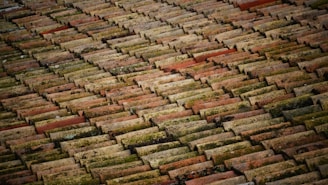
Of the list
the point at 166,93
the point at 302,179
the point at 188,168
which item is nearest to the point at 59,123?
the point at 166,93

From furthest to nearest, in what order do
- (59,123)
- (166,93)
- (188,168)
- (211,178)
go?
1. (166,93)
2. (59,123)
3. (188,168)
4. (211,178)

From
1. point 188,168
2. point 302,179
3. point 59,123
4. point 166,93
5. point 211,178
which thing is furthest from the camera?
point 166,93

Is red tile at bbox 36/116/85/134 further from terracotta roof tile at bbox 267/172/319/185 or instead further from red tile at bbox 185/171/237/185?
terracotta roof tile at bbox 267/172/319/185

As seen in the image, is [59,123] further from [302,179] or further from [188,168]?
[302,179]

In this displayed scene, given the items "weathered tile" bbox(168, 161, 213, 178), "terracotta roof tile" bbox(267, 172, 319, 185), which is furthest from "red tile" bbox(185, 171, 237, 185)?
"terracotta roof tile" bbox(267, 172, 319, 185)

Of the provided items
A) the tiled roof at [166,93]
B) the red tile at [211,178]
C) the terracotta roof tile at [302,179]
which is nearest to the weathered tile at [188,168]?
the tiled roof at [166,93]

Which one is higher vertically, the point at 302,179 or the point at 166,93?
the point at 166,93

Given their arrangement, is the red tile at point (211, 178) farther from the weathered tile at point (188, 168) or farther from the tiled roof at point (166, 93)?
the weathered tile at point (188, 168)

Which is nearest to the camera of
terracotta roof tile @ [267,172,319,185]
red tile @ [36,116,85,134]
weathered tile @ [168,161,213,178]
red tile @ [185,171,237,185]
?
terracotta roof tile @ [267,172,319,185]

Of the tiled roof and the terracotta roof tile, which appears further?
the tiled roof
